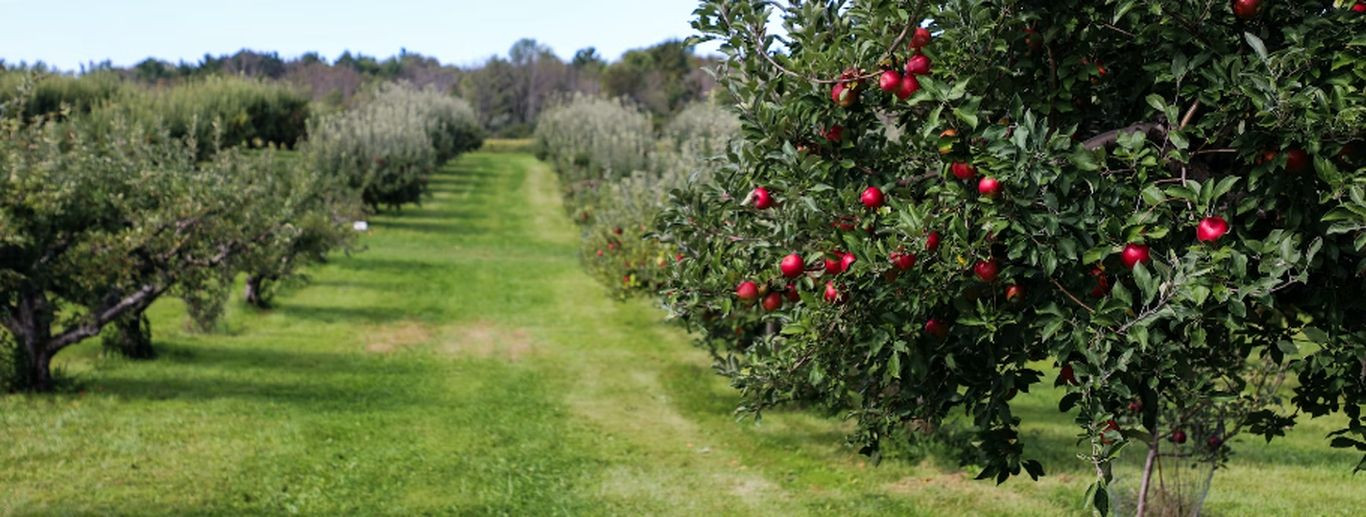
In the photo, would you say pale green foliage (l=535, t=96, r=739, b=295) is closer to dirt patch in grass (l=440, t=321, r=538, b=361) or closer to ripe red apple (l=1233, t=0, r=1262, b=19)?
dirt patch in grass (l=440, t=321, r=538, b=361)

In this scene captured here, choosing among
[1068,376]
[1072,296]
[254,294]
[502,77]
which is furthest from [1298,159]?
[502,77]

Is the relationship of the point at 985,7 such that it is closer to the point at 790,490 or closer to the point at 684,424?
the point at 790,490

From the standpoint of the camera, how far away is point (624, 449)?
13133 mm


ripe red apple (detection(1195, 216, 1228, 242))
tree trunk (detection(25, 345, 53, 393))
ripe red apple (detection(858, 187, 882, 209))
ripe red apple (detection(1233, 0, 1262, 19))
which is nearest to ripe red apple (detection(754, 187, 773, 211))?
ripe red apple (detection(858, 187, 882, 209))

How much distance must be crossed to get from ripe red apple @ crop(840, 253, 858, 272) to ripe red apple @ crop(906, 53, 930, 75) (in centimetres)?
80

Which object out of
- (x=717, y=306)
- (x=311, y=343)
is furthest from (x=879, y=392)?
(x=311, y=343)

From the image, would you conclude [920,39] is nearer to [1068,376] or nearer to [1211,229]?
[1211,229]

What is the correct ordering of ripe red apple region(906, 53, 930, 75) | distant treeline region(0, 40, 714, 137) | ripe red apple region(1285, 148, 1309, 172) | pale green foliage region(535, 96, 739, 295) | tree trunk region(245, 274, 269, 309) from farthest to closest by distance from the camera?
distant treeline region(0, 40, 714, 137)
tree trunk region(245, 274, 269, 309)
pale green foliage region(535, 96, 739, 295)
ripe red apple region(906, 53, 930, 75)
ripe red apple region(1285, 148, 1309, 172)

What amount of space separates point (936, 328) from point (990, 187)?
831mm

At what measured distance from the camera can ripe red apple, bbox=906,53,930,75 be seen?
5051 mm

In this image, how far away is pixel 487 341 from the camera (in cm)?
1992

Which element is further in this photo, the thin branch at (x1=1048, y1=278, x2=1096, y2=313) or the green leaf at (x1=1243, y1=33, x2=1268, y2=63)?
the thin branch at (x1=1048, y1=278, x2=1096, y2=313)

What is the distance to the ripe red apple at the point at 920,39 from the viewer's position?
5.16 meters

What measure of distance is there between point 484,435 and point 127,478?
12.0 ft
